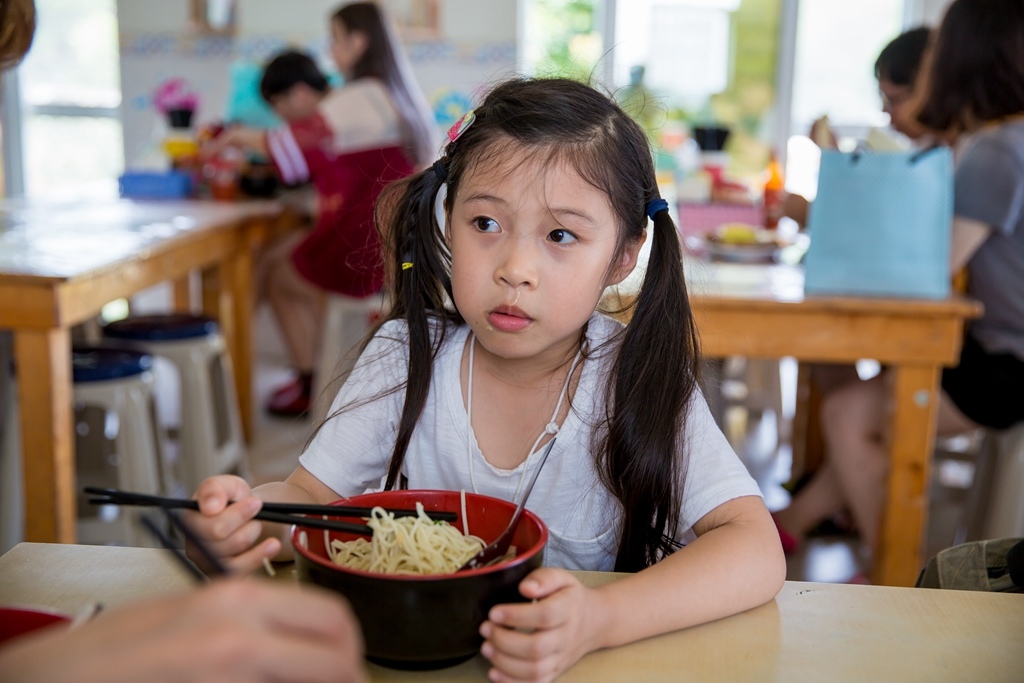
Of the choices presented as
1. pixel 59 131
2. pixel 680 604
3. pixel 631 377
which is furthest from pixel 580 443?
pixel 59 131

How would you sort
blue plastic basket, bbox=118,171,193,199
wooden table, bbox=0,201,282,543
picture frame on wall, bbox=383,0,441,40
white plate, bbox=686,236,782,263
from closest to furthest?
wooden table, bbox=0,201,282,543, white plate, bbox=686,236,782,263, blue plastic basket, bbox=118,171,193,199, picture frame on wall, bbox=383,0,441,40

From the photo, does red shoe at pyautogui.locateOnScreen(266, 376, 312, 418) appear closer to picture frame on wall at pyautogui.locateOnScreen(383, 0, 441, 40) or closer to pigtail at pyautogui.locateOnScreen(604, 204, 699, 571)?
picture frame on wall at pyautogui.locateOnScreen(383, 0, 441, 40)

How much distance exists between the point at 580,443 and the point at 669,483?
13 cm

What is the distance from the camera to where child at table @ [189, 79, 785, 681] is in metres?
1.01

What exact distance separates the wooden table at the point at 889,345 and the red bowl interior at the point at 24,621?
5.03ft

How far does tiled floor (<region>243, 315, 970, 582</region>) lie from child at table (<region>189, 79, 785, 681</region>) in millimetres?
952

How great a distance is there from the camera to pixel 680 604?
30.3 inches

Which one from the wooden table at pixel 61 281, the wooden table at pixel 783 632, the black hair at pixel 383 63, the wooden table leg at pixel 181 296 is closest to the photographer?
the wooden table at pixel 783 632

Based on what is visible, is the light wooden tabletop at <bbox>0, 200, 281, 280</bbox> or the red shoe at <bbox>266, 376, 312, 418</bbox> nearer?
the light wooden tabletop at <bbox>0, 200, 281, 280</bbox>

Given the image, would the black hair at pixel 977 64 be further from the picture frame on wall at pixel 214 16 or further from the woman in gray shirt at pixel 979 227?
the picture frame on wall at pixel 214 16

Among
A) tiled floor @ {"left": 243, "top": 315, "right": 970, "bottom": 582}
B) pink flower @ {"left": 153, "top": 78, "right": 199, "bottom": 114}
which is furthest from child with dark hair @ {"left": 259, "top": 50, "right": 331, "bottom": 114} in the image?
tiled floor @ {"left": 243, "top": 315, "right": 970, "bottom": 582}

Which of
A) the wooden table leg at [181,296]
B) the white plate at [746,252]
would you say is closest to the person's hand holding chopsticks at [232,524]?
the white plate at [746,252]

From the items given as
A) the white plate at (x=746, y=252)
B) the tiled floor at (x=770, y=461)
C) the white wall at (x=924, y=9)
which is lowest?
the tiled floor at (x=770, y=461)

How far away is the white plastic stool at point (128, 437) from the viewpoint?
2.24 m
